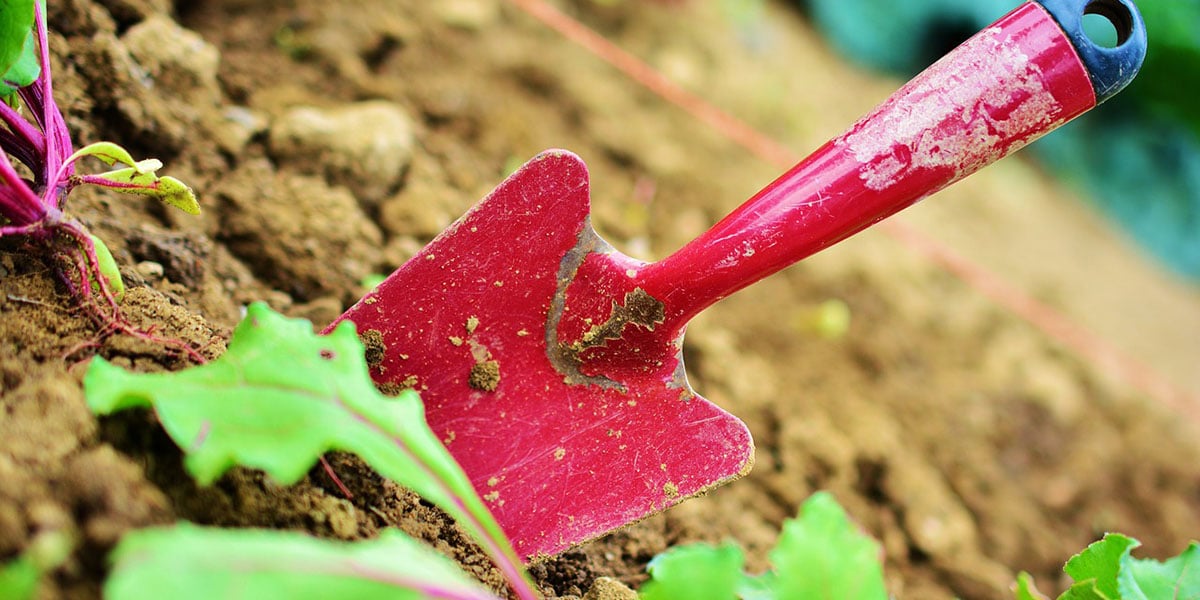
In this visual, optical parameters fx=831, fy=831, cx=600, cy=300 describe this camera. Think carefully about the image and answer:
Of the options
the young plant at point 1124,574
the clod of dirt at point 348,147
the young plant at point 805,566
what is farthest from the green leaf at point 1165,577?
the clod of dirt at point 348,147

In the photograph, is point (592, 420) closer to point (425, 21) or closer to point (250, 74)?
point (250, 74)

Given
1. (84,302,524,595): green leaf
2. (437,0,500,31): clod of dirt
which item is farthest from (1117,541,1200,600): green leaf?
(437,0,500,31): clod of dirt

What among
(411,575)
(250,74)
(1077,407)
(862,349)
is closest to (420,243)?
(250,74)

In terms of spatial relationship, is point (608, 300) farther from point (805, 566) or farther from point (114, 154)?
point (114, 154)

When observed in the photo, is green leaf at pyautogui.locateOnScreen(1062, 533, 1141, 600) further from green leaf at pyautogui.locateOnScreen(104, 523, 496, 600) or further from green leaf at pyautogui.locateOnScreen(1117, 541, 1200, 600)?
green leaf at pyautogui.locateOnScreen(104, 523, 496, 600)

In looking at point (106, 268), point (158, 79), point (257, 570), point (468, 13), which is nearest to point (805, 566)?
point (257, 570)

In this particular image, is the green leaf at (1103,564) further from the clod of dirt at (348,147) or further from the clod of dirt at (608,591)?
the clod of dirt at (348,147)
